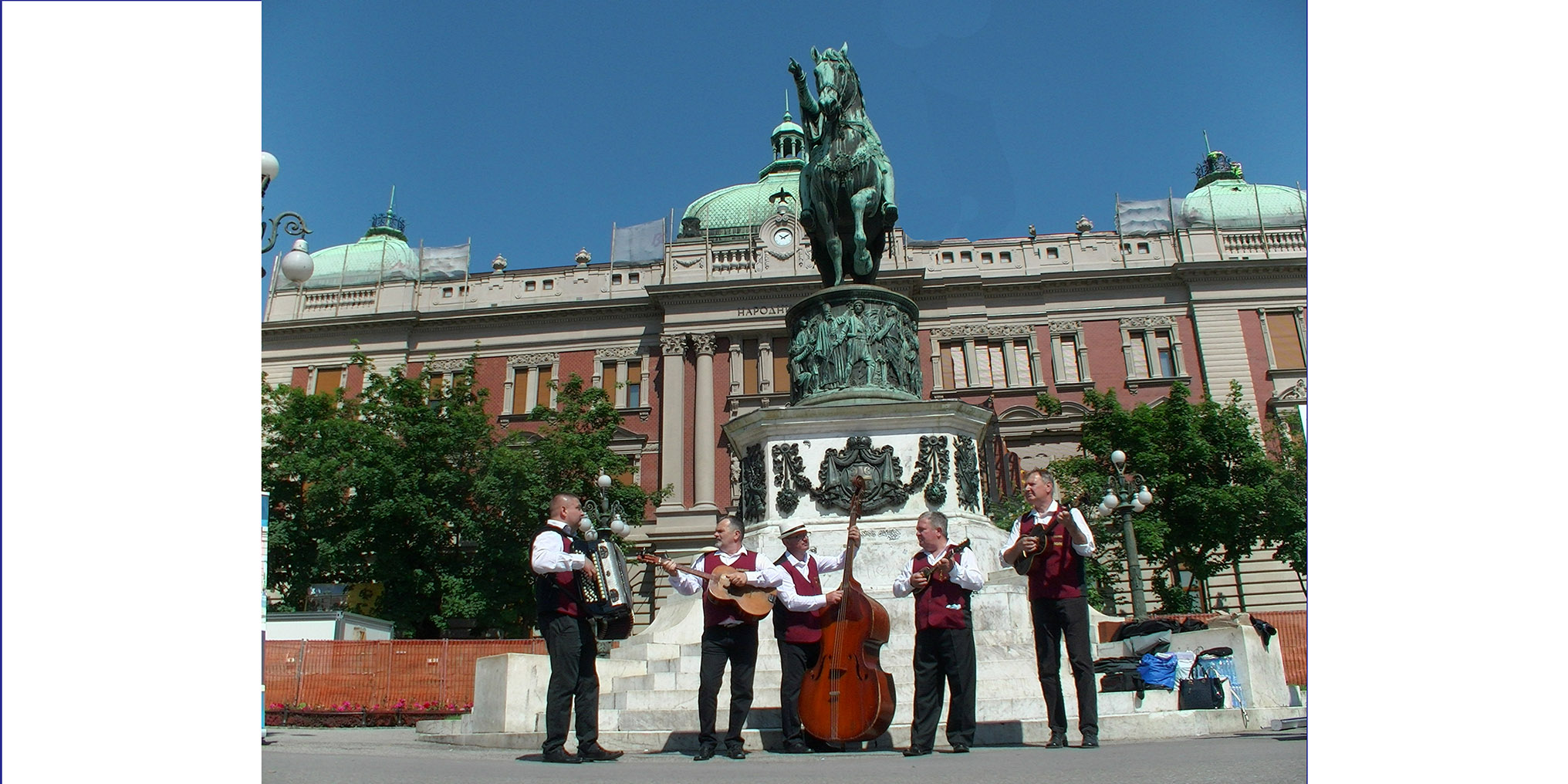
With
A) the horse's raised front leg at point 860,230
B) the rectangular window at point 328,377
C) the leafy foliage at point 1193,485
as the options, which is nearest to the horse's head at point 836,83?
the horse's raised front leg at point 860,230

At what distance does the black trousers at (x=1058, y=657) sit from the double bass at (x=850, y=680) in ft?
2.74

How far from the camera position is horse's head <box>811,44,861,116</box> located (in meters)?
10.4

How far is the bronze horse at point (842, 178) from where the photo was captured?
1031cm

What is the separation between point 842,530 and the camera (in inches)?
340

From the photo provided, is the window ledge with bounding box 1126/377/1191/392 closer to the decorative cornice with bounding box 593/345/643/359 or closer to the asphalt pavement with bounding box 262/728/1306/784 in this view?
the decorative cornice with bounding box 593/345/643/359

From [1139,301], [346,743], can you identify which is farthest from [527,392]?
[346,743]

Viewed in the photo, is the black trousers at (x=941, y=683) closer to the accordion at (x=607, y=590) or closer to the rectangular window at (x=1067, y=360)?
the accordion at (x=607, y=590)

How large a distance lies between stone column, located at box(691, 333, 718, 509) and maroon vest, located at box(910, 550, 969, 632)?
85.8 ft

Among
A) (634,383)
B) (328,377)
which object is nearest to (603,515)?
(634,383)

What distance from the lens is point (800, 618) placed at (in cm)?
571

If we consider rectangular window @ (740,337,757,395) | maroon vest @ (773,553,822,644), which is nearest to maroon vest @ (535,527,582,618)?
maroon vest @ (773,553,822,644)

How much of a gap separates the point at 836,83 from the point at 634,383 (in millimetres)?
25108

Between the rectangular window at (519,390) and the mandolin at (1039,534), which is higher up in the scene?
the rectangular window at (519,390)

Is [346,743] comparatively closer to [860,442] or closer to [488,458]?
[860,442]
